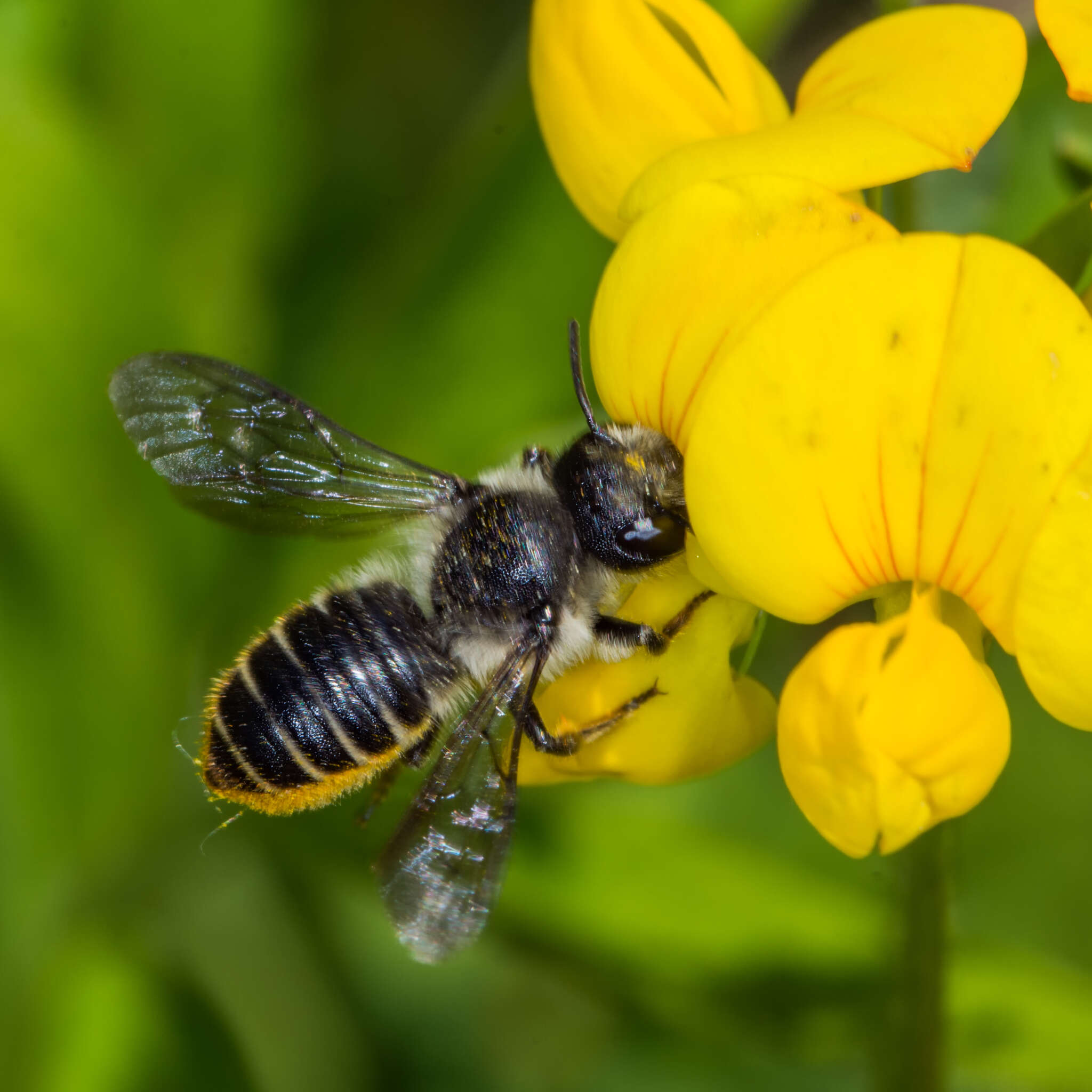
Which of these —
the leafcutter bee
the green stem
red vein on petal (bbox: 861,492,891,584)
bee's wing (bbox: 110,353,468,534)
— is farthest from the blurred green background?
red vein on petal (bbox: 861,492,891,584)

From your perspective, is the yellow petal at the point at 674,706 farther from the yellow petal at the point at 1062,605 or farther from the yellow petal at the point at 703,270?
the yellow petal at the point at 1062,605

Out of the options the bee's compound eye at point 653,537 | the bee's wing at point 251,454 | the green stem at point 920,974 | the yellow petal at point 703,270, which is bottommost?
the green stem at point 920,974

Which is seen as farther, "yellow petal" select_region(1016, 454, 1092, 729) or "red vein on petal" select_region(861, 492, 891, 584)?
"red vein on petal" select_region(861, 492, 891, 584)

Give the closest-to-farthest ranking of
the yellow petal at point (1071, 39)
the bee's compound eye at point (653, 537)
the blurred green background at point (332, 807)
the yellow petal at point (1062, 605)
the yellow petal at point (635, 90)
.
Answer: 1. the yellow petal at point (1062, 605)
2. the yellow petal at point (1071, 39)
3. the bee's compound eye at point (653, 537)
4. the yellow petal at point (635, 90)
5. the blurred green background at point (332, 807)

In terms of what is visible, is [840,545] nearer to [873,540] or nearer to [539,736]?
[873,540]

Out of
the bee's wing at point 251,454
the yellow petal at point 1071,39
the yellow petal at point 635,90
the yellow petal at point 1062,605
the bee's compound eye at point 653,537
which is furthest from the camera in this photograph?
the bee's wing at point 251,454

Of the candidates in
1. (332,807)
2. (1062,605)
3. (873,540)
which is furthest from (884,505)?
(332,807)

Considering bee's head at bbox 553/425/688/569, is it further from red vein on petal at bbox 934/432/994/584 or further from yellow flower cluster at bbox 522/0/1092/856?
red vein on petal at bbox 934/432/994/584

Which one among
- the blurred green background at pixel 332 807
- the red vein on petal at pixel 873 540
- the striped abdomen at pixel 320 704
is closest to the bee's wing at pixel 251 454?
the striped abdomen at pixel 320 704
